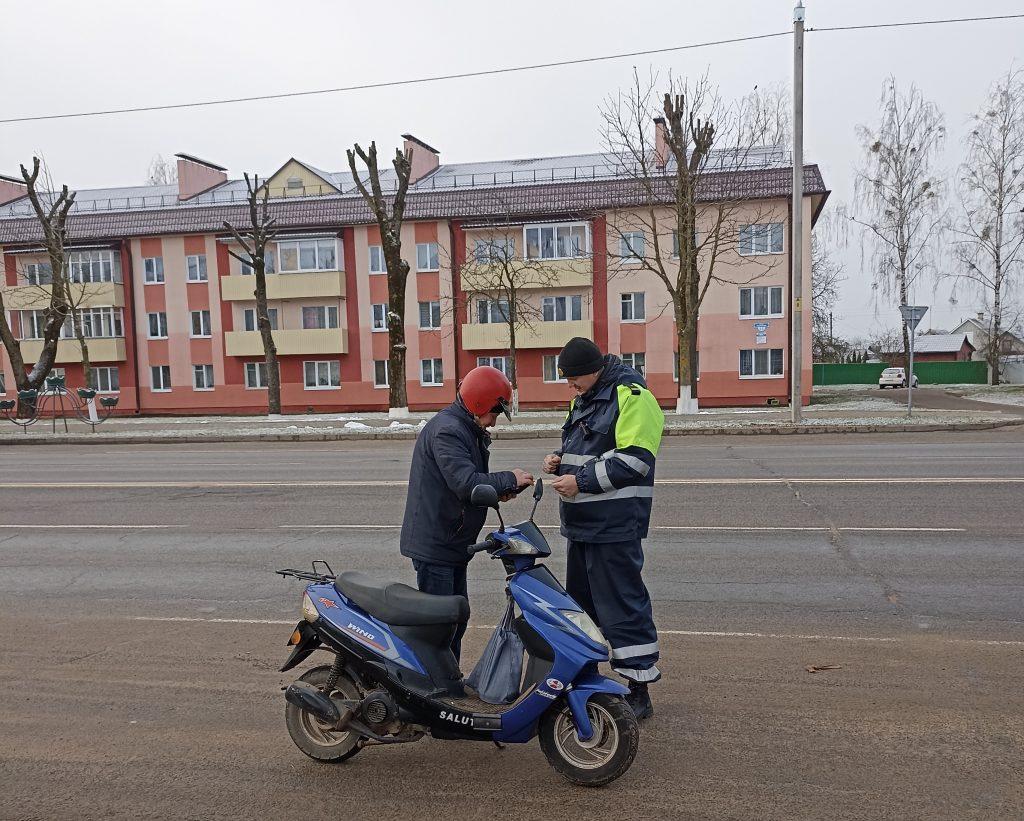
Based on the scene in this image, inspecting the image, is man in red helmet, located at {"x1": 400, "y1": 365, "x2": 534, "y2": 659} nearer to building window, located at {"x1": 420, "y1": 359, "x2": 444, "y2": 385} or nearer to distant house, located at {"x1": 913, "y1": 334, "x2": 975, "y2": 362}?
building window, located at {"x1": 420, "y1": 359, "x2": 444, "y2": 385}

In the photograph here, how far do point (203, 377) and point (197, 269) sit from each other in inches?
207

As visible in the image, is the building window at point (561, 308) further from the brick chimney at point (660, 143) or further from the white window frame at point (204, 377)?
the white window frame at point (204, 377)

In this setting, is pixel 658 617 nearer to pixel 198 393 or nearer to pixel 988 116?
pixel 198 393

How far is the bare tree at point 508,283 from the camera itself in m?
35.6

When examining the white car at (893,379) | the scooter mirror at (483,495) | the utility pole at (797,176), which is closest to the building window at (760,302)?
the utility pole at (797,176)

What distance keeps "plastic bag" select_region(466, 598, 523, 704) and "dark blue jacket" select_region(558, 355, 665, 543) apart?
0.61 m

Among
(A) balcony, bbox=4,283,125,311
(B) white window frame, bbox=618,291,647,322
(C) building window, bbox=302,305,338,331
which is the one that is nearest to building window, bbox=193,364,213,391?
(A) balcony, bbox=4,283,125,311

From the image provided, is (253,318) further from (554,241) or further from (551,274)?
(554,241)

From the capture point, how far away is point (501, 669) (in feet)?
12.1

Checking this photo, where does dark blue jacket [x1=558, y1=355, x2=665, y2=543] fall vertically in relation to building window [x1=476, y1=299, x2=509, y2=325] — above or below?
below

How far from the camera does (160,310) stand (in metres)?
40.8

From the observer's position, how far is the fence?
60.4 metres

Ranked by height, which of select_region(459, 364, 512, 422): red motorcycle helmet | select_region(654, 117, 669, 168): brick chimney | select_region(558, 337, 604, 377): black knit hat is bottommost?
select_region(459, 364, 512, 422): red motorcycle helmet

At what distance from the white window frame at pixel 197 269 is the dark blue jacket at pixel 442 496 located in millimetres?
39125
